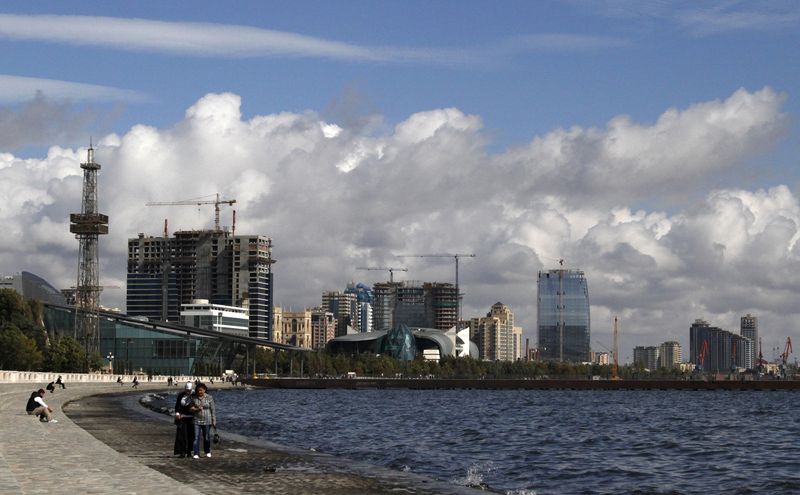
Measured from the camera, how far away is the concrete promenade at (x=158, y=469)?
30.0 meters

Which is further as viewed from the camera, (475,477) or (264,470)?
(475,477)

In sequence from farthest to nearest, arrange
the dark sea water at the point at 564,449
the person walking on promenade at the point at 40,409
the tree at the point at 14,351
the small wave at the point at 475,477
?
the tree at the point at 14,351 < the person walking on promenade at the point at 40,409 < the dark sea water at the point at 564,449 < the small wave at the point at 475,477

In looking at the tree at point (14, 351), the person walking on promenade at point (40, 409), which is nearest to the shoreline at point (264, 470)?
the person walking on promenade at point (40, 409)

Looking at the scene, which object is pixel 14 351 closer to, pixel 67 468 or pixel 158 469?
pixel 158 469

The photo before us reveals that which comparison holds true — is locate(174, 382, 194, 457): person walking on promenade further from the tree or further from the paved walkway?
the tree

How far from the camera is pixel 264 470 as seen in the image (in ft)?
136

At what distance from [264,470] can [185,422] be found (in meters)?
3.32

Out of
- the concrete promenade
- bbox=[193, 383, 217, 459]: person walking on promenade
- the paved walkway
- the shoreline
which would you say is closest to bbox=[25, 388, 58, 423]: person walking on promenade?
the concrete promenade

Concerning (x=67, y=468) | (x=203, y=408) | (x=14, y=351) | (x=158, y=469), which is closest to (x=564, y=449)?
(x=203, y=408)

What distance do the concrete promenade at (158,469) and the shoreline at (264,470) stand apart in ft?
0.11

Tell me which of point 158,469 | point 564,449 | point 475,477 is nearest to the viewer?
point 158,469

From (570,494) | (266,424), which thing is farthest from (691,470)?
(266,424)

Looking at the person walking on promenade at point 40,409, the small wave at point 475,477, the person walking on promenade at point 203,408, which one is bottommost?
the small wave at point 475,477

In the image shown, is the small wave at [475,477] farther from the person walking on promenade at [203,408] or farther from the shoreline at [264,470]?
the person walking on promenade at [203,408]
